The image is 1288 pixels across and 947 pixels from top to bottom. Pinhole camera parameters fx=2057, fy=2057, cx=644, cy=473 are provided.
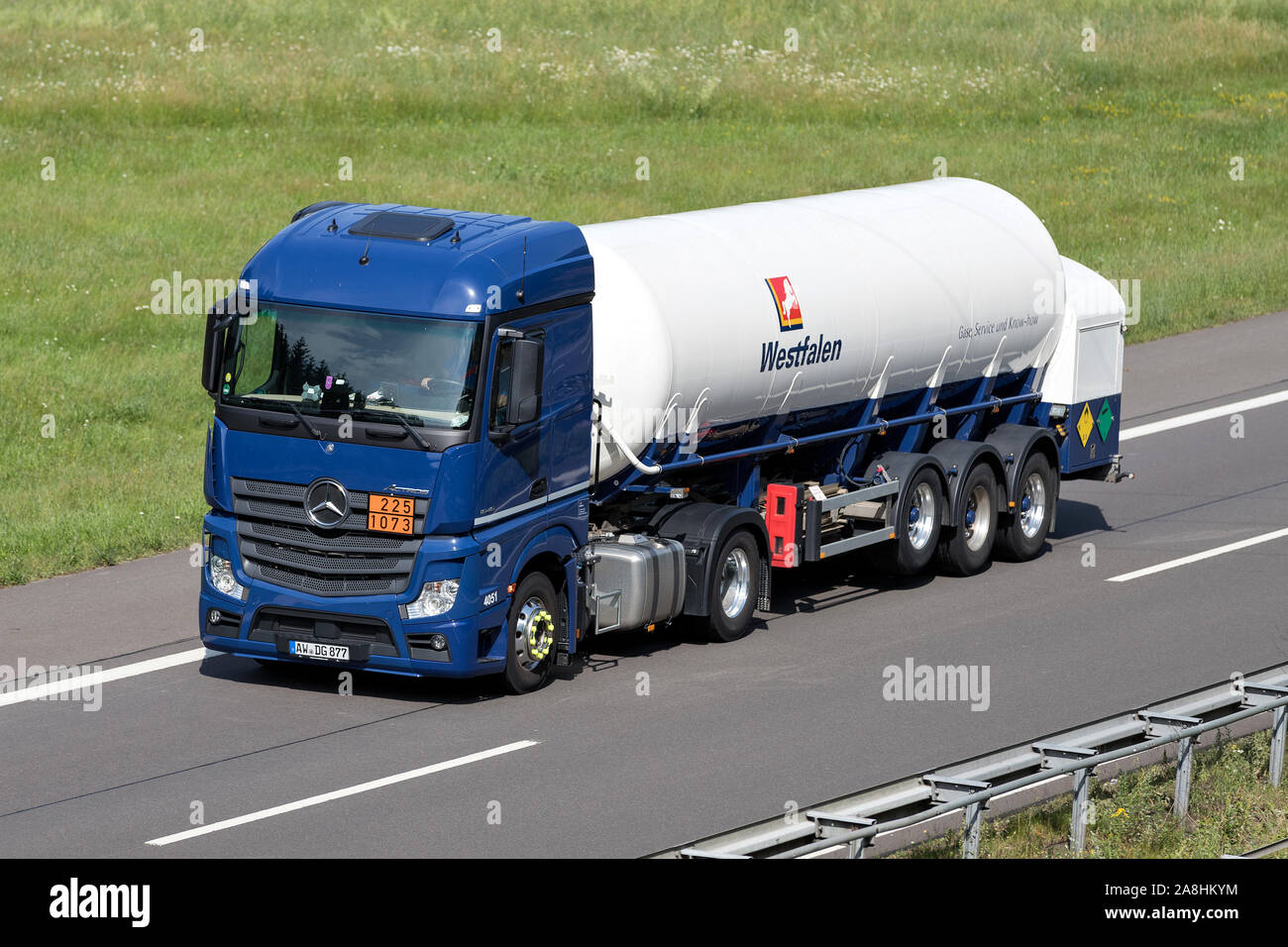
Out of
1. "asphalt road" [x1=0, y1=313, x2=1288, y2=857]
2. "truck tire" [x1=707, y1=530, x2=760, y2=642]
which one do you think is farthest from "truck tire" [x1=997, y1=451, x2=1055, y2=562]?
"truck tire" [x1=707, y1=530, x2=760, y2=642]

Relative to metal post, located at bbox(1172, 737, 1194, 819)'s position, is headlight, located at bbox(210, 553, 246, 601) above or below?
above

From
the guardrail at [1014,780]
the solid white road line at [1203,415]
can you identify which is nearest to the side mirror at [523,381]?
the guardrail at [1014,780]

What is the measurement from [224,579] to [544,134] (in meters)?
27.0

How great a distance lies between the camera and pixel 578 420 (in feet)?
47.9

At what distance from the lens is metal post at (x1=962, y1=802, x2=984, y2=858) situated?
9.98 meters

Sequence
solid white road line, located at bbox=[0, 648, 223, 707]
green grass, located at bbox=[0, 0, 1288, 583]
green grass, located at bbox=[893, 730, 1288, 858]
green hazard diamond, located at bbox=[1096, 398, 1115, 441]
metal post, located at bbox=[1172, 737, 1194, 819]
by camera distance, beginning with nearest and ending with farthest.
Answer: green grass, located at bbox=[893, 730, 1288, 858], metal post, located at bbox=[1172, 737, 1194, 819], solid white road line, located at bbox=[0, 648, 223, 707], green hazard diamond, located at bbox=[1096, 398, 1115, 441], green grass, located at bbox=[0, 0, 1288, 583]

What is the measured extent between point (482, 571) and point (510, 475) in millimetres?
686

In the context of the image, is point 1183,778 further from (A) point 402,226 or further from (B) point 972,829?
(A) point 402,226

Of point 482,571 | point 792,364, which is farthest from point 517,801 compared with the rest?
point 792,364

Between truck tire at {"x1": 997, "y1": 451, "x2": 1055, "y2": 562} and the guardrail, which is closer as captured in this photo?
the guardrail

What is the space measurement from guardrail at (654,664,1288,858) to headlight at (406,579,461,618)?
3.83 m

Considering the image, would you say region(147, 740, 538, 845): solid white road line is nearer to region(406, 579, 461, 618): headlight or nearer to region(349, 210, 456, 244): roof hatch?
region(406, 579, 461, 618): headlight

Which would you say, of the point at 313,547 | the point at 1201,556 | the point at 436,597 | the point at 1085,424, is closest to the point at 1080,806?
the point at 436,597

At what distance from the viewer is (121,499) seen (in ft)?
65.3
